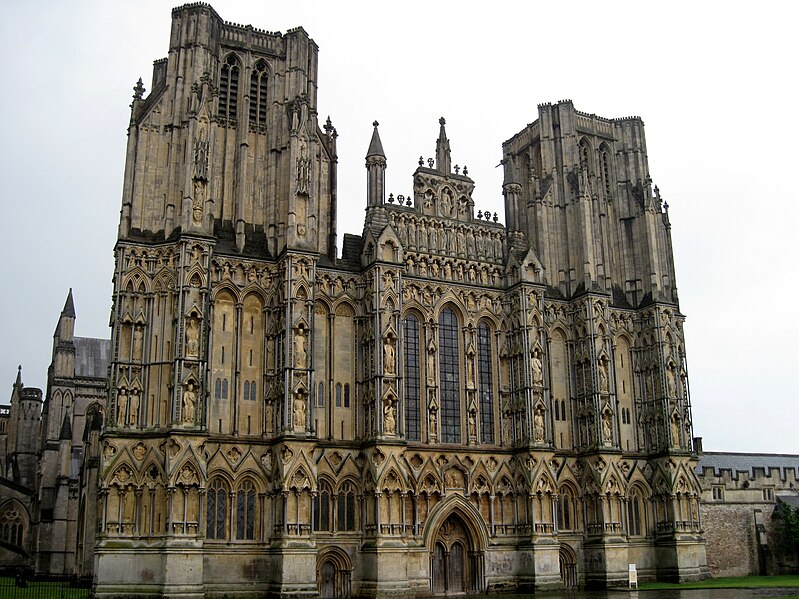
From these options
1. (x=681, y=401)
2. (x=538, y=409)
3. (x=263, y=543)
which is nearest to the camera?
(x=263, y=543)

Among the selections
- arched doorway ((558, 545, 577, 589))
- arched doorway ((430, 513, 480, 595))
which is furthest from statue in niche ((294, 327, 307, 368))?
arched doorway ((558, 545, 577, 589))

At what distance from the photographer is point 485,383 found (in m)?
45.8

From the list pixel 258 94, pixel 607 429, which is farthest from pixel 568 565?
pixel 258 94

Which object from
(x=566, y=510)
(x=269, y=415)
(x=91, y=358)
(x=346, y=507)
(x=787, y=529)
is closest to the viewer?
(x=269, y=415)

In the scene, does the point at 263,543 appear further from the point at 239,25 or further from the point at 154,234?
the point at 239,25

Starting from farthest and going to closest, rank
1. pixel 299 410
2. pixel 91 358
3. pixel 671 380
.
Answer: pixel 91 358
pixel 671 380
pixel 299 410

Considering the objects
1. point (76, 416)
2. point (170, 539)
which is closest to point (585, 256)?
point (170, 539)

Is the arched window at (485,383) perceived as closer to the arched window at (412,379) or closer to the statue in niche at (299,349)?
the arched window at (412,379)

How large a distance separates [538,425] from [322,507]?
502 inches

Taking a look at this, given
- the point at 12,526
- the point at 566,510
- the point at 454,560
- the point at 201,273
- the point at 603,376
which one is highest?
the point at 201,273

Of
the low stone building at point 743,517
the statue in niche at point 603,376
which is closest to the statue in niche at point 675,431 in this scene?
the statue in niche at point 603,376

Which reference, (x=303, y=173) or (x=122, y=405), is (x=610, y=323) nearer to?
(x=303, y=173)

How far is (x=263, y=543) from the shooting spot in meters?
37.3

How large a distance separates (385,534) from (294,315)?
1146 centimetres
